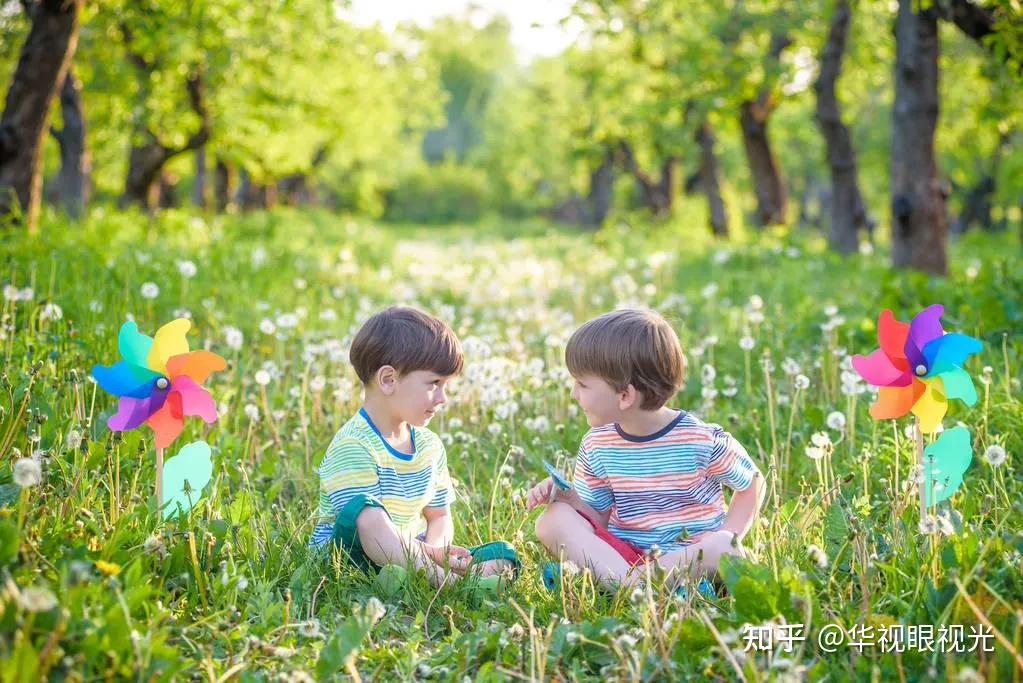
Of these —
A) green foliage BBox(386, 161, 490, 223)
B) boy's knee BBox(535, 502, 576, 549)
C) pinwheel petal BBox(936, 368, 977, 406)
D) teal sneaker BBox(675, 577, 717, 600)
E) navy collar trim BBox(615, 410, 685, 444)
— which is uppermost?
green foliage BBox(386, 161, 490, 223)

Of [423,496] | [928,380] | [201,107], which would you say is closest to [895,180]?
[928,380]

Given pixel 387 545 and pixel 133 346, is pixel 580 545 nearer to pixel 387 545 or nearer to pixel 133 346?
pixel 387 545

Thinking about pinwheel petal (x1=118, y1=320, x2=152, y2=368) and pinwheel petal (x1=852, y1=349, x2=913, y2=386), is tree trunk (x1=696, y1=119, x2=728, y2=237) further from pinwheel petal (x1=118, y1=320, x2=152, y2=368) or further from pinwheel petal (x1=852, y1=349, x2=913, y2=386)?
pinwheel petal (x1=118, y1=320, x2=152, y2=368)

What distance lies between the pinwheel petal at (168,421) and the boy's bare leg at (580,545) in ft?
4.01

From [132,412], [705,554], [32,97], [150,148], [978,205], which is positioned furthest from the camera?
[978,205]

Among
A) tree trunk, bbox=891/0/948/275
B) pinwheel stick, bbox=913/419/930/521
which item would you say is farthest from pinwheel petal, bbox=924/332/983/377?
→ tree trunk, bbox=891/0/948/275

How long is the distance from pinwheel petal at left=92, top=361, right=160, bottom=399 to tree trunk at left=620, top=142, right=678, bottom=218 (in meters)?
24.9

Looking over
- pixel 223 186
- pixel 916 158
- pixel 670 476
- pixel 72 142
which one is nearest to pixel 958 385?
pixel 670 476

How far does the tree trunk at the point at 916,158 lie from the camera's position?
28.9 ft

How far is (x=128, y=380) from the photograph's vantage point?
10.6 ft

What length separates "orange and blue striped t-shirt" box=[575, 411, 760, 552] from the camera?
3342 millimetres

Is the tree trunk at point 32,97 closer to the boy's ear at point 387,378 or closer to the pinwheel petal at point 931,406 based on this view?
the boy's ear at point 387,378

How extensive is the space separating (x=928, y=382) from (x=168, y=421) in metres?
2.46

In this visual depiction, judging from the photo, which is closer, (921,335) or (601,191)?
(921,335)
